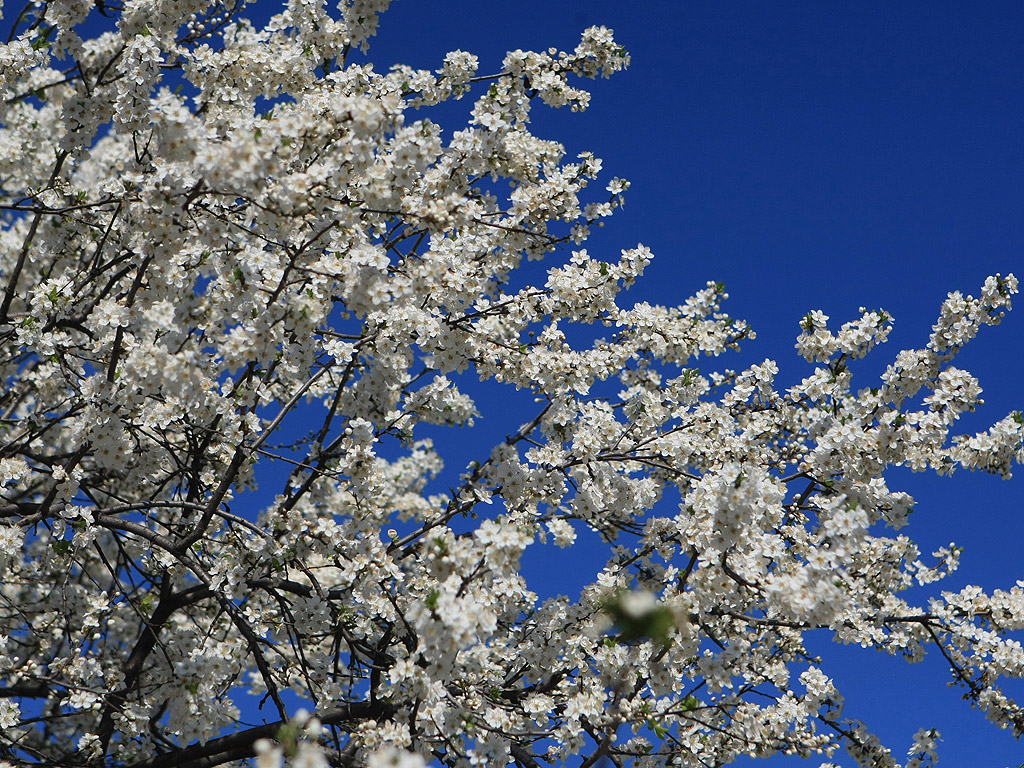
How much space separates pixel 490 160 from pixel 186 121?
8.57 feet

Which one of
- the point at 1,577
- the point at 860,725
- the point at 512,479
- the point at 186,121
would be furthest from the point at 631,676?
the point at 1,577

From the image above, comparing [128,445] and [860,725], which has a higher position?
[128,445]

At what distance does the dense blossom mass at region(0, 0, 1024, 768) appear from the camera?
5.96 metres

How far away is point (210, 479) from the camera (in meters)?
7.97

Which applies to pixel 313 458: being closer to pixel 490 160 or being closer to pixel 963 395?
pixel 490 160

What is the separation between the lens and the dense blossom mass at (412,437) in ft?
19.5

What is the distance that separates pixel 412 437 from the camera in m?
7.60

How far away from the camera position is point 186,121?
5559mm

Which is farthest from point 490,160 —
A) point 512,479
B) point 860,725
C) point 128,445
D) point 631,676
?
point 860,725

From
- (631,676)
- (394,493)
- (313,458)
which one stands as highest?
(394,493)

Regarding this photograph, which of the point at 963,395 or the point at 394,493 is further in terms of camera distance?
the point at 394,493

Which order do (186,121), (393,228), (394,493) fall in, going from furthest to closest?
(394,493) < (393,228) < (186,121)

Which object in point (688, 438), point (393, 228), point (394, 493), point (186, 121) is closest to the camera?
point (186, 121)

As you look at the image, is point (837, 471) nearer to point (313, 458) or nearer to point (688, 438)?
point (688, 438)
